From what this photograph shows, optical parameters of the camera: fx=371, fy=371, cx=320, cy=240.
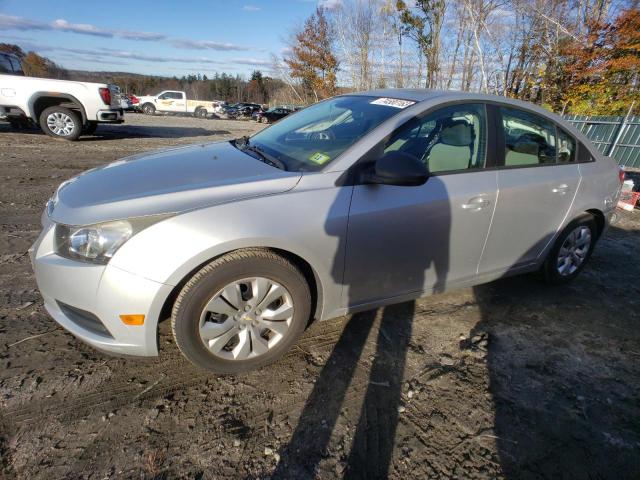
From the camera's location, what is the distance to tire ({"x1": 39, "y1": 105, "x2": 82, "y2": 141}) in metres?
9.16

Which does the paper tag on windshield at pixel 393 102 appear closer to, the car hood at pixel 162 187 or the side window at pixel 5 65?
the car hood at pixel 162 187

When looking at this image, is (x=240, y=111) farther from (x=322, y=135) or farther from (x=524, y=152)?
(x=524, y=152)

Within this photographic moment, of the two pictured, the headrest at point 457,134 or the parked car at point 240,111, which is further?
the parked car at point 240,111

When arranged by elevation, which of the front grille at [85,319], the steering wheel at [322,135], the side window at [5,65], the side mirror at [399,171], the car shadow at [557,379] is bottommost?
the car shadow at [557,379]

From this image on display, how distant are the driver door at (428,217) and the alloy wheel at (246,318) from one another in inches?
17.2

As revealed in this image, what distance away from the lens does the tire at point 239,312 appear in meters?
1.89

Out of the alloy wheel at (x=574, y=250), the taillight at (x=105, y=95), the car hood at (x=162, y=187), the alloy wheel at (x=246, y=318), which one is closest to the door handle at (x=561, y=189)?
the alloy wheel at (x=574, y=250)

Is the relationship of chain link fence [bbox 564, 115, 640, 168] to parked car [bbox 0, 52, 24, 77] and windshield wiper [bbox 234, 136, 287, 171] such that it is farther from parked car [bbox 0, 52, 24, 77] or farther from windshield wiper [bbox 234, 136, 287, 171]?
parked car [bbox 0, 52, 24, 77]

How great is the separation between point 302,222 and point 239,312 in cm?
60

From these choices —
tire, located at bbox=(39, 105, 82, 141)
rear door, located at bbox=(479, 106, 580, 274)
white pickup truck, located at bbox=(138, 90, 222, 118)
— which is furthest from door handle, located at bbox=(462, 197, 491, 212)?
white pickup truck, located at bbox=(138, 90, 222, 118)

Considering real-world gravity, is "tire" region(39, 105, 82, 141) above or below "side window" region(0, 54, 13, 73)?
below

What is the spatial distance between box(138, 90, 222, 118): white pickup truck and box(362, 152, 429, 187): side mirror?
31294 millimetres

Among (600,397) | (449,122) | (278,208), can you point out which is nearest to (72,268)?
(278,208)

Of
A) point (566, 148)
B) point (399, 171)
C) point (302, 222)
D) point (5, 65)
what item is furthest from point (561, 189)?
point (5, 65)
